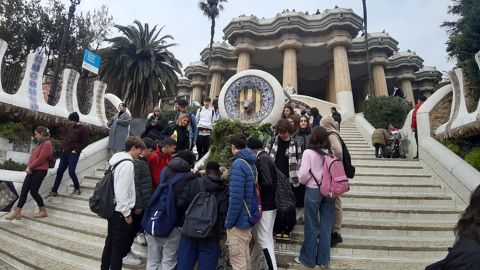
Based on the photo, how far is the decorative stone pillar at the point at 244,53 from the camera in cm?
2709

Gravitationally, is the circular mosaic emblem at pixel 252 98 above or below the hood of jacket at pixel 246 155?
above

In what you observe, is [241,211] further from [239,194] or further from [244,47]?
[244,47]

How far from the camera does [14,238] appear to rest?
540cm

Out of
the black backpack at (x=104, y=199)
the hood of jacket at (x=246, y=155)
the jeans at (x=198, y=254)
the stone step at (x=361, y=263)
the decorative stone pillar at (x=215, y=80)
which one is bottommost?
the stone step at (x=361, y=263)

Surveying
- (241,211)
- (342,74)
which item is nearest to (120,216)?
(241,211)

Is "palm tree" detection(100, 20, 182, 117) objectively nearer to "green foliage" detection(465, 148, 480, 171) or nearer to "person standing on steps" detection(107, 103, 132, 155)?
"person standing on steps" detection(107, 103, 132, 155)

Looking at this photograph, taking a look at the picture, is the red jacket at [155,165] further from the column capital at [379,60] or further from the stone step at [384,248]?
the column capital at [379,60]

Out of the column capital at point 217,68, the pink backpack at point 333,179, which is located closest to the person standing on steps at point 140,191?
the pink backpack at point 333,179

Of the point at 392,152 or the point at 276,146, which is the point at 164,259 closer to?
the point at 276,146

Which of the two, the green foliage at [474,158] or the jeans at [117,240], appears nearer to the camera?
the jeans at [117,240]

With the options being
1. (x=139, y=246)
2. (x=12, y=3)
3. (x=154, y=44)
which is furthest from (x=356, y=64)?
(x=139, y=246)

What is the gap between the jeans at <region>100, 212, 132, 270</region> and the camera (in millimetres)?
3426

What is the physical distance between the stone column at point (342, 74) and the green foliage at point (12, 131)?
19384 mm

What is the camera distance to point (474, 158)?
6.18m
